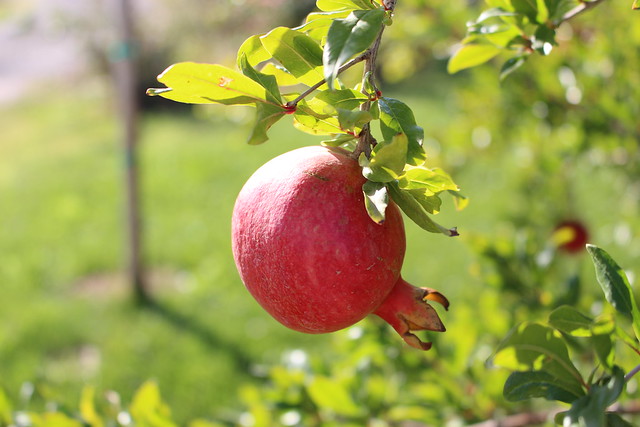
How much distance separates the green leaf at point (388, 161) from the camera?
21.1 inches

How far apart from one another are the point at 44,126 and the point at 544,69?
603cm

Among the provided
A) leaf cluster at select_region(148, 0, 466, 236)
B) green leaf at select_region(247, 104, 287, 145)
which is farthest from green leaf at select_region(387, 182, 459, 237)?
green leaf at select_region(247, 104, 287, 145)

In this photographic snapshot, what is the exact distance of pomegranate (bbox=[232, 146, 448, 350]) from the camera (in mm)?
552

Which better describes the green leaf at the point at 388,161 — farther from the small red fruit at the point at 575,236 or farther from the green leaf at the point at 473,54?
the small red fruit at the point at 575,236

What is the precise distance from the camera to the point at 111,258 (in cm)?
392

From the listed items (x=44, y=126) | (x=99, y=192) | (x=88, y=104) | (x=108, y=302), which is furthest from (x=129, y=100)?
(x=88, y=104)

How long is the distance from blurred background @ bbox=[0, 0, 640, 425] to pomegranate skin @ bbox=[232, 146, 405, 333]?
2.07 feet

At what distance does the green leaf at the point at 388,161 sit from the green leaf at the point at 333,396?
2.20ft

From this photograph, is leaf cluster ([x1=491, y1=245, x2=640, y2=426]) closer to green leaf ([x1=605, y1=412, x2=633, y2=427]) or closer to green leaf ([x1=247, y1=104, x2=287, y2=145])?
green leaf ([x1=605, y1=412, x2=633, y2=427])

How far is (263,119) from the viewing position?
1.88 feet

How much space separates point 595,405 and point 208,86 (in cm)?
41

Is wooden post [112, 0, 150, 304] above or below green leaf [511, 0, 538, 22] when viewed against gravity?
below

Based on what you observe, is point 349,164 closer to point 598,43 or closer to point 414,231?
point 598,43

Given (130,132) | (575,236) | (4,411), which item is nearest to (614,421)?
(4,411)
